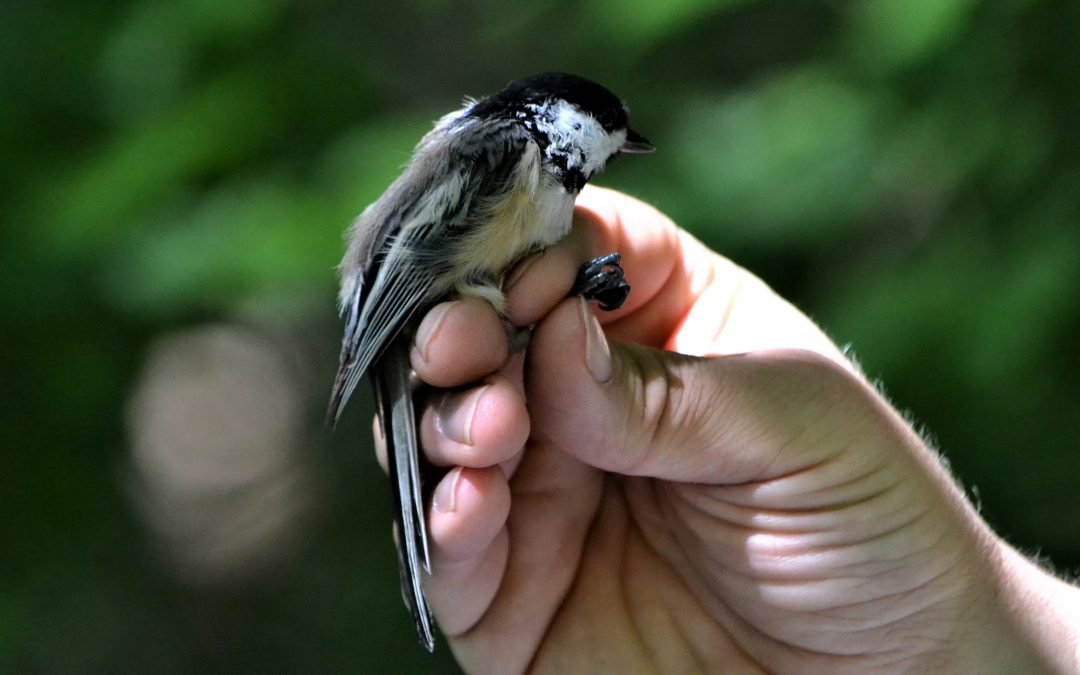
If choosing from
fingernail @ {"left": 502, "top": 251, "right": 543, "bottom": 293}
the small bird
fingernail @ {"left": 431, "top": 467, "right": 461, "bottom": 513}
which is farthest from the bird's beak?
fingernail @ {"left": 431, "top": 467, "right": 461, "bottom": 513}

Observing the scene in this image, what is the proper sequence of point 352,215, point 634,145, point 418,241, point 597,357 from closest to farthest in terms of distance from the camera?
1. point 597,357
2. point 418,241
3. point 634,145
4. point 352,215

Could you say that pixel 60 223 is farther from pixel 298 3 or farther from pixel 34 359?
pixel 298 3

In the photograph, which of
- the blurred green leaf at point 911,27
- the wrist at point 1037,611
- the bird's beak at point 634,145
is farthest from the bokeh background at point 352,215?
the wrist at point 1037,611

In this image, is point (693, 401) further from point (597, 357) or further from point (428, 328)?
point (428, 328)

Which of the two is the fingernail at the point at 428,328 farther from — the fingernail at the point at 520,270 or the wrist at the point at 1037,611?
the wrist at the point at 1037,611

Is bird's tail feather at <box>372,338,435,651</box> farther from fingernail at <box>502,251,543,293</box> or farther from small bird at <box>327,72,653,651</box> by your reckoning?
fingernail at <box>502,251,543,293</box>

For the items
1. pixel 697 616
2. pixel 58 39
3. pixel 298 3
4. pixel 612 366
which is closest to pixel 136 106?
pixel 58 39

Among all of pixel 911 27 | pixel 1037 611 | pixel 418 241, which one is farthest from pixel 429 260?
pixel 1037 611
